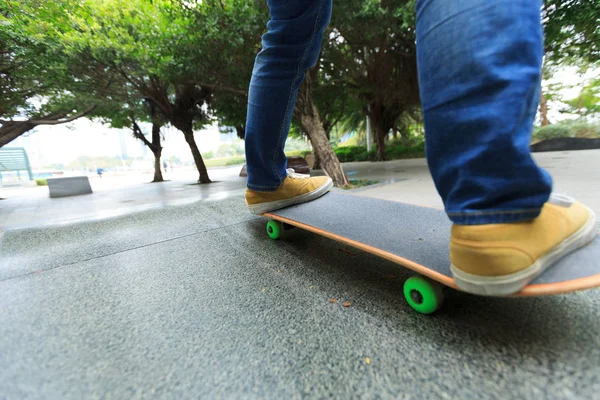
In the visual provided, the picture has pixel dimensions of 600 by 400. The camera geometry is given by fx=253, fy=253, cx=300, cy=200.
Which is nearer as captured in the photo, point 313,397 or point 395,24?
point 313,397

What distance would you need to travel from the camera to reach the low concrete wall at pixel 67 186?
6.73m

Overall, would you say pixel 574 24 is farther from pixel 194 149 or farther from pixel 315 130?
pixel 194 149

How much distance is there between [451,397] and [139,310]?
91 centimetres

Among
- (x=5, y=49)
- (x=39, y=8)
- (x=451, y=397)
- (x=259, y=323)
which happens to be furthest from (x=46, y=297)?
(x=5, y=49)

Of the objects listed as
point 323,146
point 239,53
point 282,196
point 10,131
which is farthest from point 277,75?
point 10,131

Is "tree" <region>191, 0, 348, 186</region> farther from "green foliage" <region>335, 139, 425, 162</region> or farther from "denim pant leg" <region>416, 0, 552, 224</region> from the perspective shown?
"green foliage" <region>335, 139, 425, 162</region>

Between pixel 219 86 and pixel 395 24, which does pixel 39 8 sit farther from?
pixel 395 24

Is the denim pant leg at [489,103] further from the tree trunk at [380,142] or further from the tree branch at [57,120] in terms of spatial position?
the tree trunk at [380,142]

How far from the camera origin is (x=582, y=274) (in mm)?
549

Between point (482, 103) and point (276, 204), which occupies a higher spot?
point (482, 103)

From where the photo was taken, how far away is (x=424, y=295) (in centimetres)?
71

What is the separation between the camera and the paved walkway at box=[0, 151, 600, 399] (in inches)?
20.2

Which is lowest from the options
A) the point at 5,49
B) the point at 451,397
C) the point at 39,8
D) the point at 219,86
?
the point at 451,397

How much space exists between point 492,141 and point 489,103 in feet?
0.26
